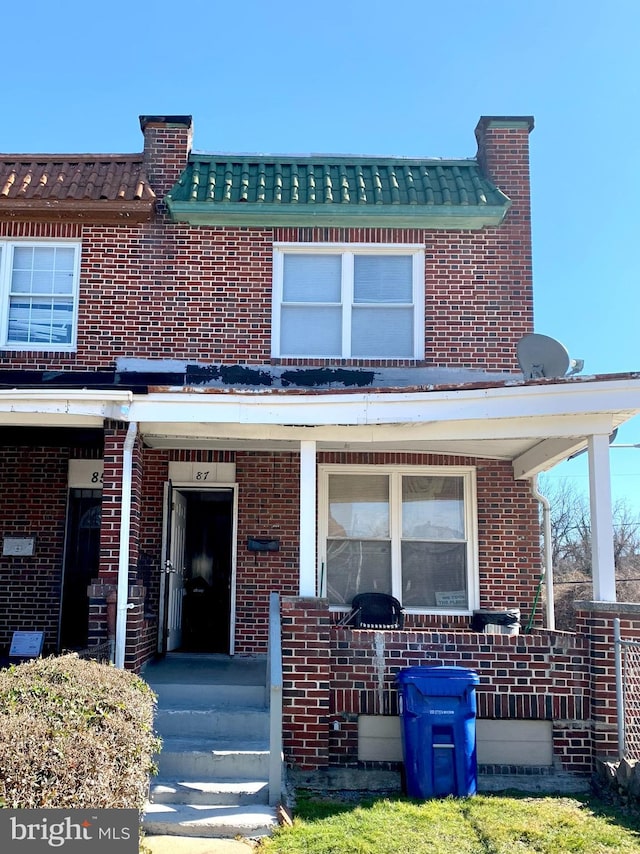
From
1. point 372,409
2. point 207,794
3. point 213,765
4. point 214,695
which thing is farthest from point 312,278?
point 207,794

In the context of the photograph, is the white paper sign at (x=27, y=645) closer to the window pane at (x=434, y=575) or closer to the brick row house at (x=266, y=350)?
the brick row house at (x=266, y=350)

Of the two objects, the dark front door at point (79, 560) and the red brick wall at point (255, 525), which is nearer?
the red brick wall at point (255, 525)

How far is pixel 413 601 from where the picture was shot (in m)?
9.75

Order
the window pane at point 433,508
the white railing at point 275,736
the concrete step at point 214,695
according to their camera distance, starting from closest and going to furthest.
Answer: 1. the white railing at point 275,736
2. the concrete step at point 214,695
3. the window pane at point 433,508

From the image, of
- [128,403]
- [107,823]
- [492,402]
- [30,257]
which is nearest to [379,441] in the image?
[492,402]

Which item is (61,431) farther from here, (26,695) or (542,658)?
(542,658)

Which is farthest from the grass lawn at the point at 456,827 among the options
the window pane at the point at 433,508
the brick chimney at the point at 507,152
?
the brick chimney at the point at 507,152

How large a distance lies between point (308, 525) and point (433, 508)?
284 centimetres

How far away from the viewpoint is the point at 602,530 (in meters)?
7.43

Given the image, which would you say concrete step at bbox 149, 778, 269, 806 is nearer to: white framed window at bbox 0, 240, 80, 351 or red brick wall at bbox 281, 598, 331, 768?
red brick wall at bbox 281, 598, 331, 768

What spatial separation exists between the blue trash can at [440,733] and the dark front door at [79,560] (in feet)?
16.0

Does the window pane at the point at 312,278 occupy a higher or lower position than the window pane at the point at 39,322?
higher

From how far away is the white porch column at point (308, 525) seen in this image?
7426mm

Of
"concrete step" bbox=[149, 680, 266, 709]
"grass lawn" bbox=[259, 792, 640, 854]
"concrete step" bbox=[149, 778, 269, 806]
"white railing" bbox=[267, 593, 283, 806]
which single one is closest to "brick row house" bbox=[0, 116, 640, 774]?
"concrete step" bbox=[149, 680, 266, 709]
